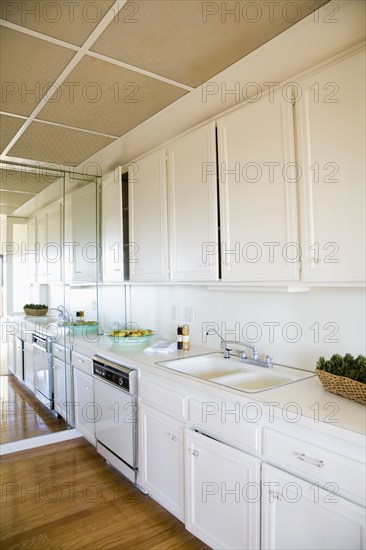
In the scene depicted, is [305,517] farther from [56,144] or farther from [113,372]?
[56,144]

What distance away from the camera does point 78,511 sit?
2205 millimetres

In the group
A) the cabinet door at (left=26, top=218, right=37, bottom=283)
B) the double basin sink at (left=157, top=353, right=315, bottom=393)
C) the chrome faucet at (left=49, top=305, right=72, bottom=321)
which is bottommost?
the double basin sink at (left=157, top=353, right=315, bottom=393)

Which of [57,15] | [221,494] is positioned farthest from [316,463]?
[57,15]

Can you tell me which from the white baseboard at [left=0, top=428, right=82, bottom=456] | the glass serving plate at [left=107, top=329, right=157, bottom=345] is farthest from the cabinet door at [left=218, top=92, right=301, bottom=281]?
the white baseboard at [left=0, top=428, right=82, bottom=456]

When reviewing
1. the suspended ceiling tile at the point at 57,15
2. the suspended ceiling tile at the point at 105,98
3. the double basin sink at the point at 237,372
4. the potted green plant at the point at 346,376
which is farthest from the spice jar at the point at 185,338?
the suspended ceiling tile at the point at 57,15

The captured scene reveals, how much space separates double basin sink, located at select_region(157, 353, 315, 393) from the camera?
76.0 inches

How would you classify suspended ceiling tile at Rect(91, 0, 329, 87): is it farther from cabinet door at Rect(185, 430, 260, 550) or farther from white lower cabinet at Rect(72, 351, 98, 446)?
white lower cabinet at Rect(72, 351, 98, 446)

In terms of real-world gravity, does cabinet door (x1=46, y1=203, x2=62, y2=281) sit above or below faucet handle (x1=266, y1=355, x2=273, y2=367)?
above

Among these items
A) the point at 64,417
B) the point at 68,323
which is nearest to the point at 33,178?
the point at 68,323

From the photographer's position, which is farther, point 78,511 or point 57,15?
point 78,511

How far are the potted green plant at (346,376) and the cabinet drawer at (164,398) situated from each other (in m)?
0.72

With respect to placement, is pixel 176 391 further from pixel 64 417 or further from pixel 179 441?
pixel 64 417

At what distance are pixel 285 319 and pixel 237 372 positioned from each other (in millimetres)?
423

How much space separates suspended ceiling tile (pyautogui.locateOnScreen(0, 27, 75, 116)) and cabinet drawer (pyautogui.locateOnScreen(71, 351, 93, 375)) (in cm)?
191
